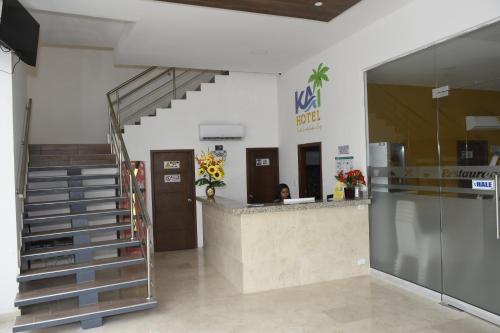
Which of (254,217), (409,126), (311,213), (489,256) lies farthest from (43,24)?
(489,256)

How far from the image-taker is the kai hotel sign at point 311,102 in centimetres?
662

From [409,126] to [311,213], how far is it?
1.74 meters

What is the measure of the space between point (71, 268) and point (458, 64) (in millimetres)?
4994

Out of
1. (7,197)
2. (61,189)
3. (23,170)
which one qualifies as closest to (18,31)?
(23,170)

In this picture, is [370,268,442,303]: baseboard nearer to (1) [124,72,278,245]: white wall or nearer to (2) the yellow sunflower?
(2) the yellow sunflower

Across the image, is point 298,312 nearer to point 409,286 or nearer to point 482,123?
point 409,286

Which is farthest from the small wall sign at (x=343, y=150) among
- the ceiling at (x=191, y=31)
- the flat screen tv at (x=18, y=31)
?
the flat screen tv at (x=18, y=31)

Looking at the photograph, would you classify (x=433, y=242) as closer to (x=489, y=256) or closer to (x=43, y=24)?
(x=489, y=256)

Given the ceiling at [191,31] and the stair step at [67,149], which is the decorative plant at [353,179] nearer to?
the ceiling at [191,31]

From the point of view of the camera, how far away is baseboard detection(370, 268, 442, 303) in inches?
177

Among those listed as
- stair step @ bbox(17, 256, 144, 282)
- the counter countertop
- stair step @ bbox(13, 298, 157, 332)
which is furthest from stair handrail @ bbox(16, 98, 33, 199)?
the counter countertop

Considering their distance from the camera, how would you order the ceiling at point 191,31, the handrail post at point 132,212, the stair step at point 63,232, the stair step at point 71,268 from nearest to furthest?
the stair step at point 71,268
the ceiling at point 191,31
the stair step at point 63,232
the handrail post at point 132,212

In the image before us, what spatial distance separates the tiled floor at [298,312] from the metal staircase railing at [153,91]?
178 inches

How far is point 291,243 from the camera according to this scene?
16.8 ft
